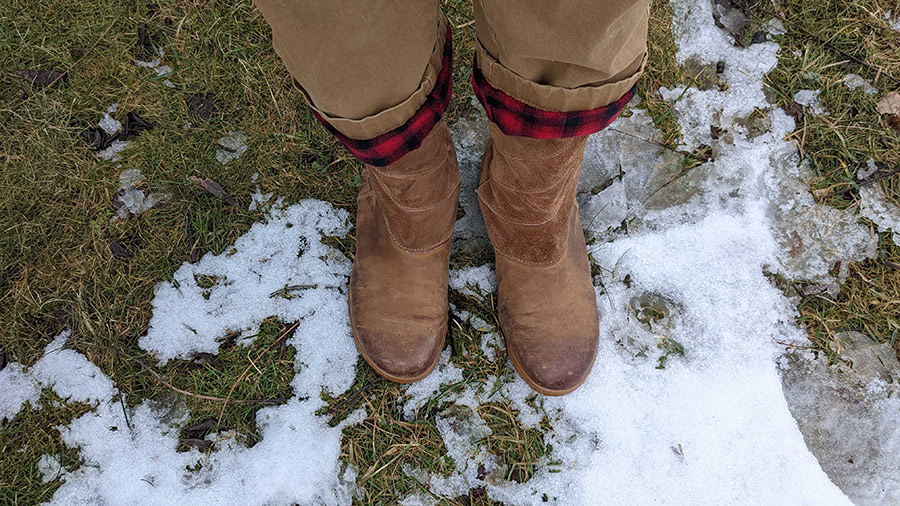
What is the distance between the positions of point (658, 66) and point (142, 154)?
152 centimetres

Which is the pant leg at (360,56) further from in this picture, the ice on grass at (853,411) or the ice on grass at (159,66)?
the ice on grass at (853,411)

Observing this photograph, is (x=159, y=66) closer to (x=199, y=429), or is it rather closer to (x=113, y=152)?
(x=113, y=152)

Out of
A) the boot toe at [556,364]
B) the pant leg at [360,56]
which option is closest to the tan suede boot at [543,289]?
the boot toe at [556,364]

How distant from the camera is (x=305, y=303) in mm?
1445

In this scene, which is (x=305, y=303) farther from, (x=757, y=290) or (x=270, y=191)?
(x=757, y=290)

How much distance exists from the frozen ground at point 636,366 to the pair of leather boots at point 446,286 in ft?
0.30

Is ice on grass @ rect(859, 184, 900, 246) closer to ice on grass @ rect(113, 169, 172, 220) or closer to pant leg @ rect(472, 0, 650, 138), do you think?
pant leg @ rect(472, 0, 650, 138)

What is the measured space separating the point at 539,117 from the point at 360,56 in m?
0.27

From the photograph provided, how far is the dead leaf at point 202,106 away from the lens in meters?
1.61

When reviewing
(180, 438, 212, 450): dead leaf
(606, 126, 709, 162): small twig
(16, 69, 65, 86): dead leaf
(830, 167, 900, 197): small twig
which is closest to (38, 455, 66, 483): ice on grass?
(180, 438, 212, 450): dead leaf

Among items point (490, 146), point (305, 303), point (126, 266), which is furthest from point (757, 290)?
point (126, 266)

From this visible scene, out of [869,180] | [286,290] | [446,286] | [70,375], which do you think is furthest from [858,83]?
[70,375]

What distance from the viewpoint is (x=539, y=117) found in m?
0.82

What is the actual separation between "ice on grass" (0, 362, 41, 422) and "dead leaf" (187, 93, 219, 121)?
815mm
